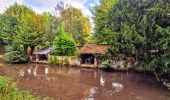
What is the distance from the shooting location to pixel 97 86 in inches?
801

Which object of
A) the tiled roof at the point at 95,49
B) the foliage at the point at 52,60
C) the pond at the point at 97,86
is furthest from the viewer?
the foliage at the point at 52,60

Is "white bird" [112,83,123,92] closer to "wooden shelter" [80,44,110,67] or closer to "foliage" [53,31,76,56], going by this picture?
"wooden shelter" [80,44,110,67]

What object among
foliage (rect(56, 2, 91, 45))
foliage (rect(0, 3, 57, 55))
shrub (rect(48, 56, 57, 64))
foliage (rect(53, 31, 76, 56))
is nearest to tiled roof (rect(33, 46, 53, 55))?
foliage (rect(0, 3, 57, 55))

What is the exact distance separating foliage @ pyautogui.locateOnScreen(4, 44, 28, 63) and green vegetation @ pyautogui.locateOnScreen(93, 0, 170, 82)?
15036mm

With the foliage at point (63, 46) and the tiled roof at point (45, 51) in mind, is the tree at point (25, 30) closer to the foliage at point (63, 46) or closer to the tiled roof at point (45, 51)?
the tiled roof at point (45, 51)

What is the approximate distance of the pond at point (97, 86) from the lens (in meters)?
16.9

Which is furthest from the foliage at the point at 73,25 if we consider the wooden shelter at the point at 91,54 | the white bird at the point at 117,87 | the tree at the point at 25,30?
the white bird at the point at 117,87

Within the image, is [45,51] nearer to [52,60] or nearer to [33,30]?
[52,60]

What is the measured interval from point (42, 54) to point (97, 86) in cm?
1791

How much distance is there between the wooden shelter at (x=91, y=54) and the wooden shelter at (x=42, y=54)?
19.2 feet

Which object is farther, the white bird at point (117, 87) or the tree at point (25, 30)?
the tree at point (25, 30)

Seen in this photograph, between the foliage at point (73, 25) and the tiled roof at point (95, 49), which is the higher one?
the foliage at point (73, 25)

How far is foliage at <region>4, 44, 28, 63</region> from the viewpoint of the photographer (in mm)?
35031

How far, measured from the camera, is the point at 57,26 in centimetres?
4106
